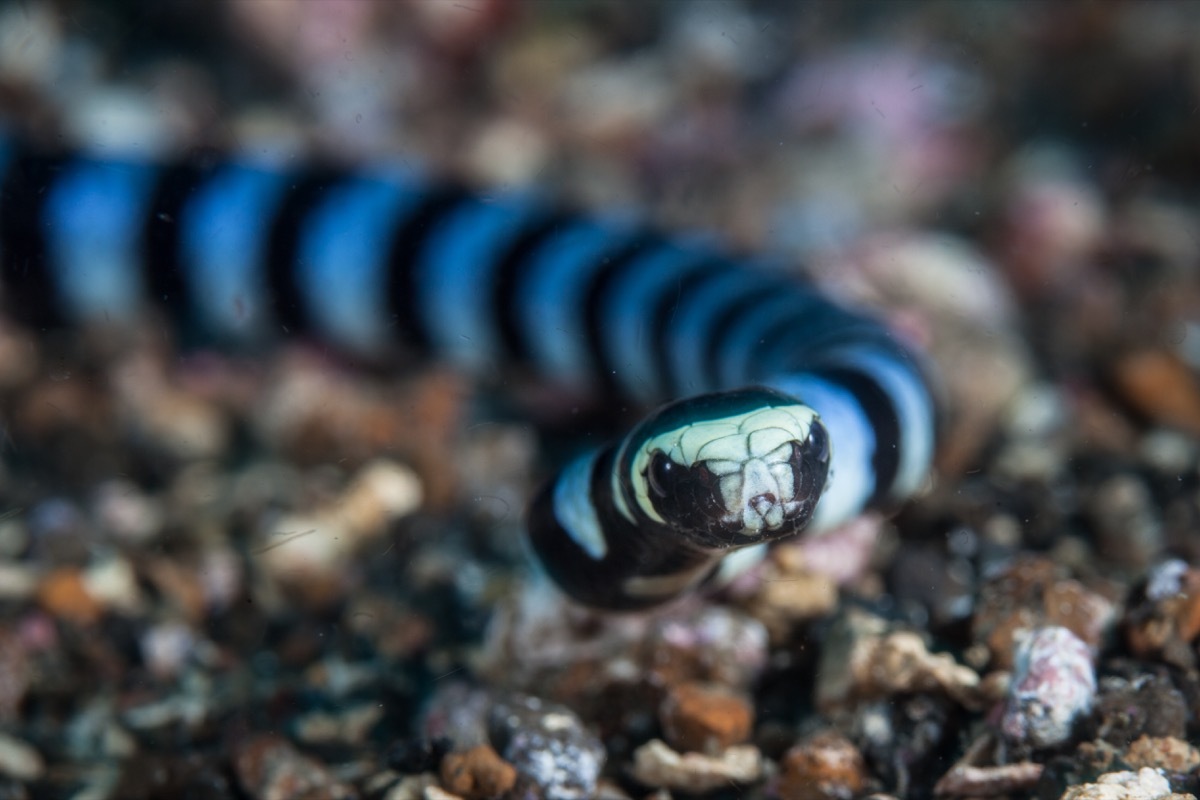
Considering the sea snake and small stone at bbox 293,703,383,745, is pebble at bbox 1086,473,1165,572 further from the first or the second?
small stone at bbox 293,703,383,745

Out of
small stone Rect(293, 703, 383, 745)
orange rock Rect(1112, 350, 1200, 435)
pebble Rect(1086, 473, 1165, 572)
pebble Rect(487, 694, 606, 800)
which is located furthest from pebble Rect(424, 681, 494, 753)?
orange rock Rect(1112, 350, 1200, 435)

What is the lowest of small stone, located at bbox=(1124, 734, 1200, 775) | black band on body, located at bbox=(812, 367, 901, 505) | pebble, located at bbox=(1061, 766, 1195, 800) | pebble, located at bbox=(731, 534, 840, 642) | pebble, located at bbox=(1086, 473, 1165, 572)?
pebble, located at bbox=(1061, 766, 1195, 800)

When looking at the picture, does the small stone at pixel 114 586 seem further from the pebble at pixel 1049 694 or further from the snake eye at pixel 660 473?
the pebble at pixel 1049 694

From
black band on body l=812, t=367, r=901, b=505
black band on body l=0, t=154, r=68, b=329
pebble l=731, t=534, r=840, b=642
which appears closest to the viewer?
black band on body l=812, t=367, r=901, b=505

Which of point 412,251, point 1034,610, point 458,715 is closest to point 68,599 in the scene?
point 458,715

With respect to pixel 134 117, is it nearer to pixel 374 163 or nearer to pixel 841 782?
pixel 374 163

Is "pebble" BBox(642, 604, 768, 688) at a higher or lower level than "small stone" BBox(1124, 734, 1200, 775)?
higher

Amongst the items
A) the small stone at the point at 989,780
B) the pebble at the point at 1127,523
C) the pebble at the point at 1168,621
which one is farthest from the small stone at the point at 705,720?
the pebble at the point at 1127,523

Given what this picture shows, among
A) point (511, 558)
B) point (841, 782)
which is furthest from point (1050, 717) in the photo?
point (511, 558)
